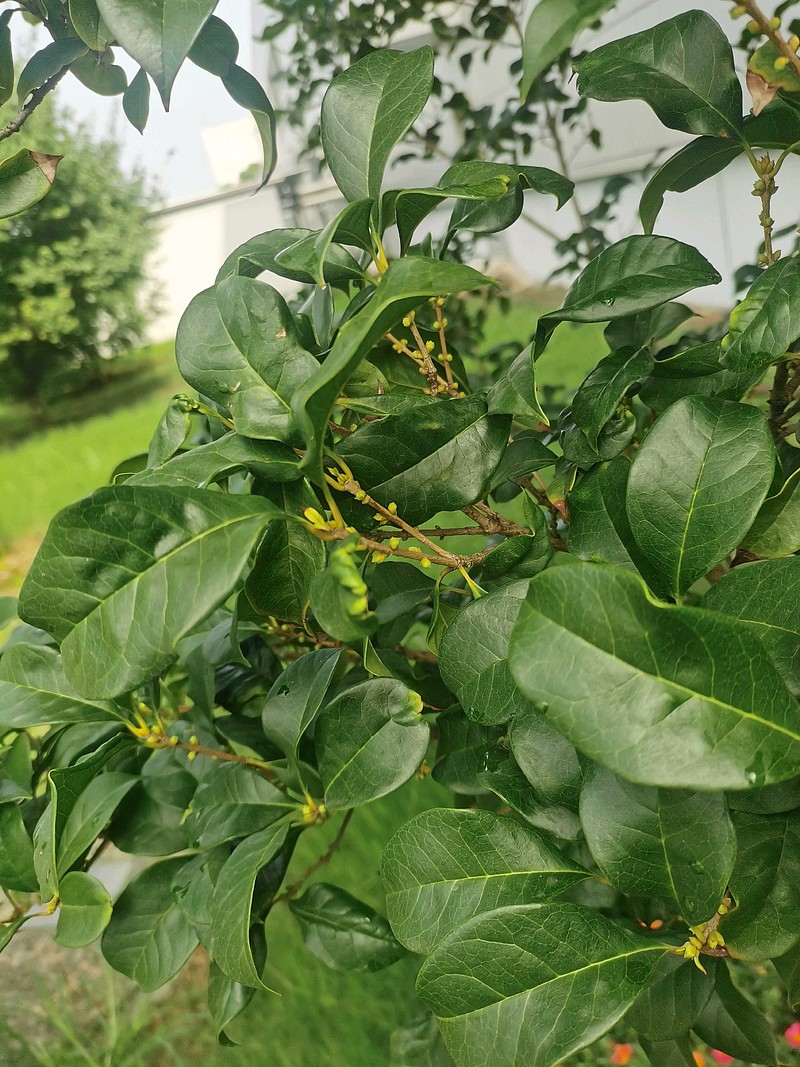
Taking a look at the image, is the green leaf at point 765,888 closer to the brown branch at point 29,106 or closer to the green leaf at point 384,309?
the green leaf at point 384,309

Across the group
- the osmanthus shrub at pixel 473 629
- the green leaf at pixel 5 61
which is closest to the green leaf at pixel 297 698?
the osmanthus shrub at pixel 473 629

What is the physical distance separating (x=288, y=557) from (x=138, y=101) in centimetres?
39

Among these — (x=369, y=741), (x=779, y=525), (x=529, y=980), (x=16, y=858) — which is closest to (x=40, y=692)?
(x=16, y=858)

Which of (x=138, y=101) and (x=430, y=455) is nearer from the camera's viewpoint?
(x=430, y=455)

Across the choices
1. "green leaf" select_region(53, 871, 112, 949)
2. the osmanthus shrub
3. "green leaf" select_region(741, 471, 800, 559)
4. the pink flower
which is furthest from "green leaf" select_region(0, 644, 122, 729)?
the pink flower

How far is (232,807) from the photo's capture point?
517 millimetres

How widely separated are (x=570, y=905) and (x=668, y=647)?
15cm

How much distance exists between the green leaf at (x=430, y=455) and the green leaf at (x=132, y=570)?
0.08 metres

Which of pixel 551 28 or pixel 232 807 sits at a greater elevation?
pixel 551 28

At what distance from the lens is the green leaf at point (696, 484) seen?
362mm

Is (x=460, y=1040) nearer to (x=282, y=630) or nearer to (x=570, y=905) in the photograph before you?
(x=570, y=905)

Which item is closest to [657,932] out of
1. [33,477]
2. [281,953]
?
[281,953]

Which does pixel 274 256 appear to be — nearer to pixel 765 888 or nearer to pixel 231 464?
pixel 231 464

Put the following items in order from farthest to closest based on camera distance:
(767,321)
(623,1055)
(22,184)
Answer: (623,1055)
(22,184)
(767,321)
